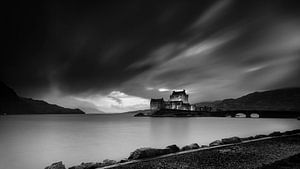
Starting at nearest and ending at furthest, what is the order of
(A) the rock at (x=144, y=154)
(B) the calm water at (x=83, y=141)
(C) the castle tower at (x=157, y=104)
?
(A) the rock at (x=144, y=154)
(B) the calm water at (x=83, y=141)
(C) the castle tower at (x=157, y=104)

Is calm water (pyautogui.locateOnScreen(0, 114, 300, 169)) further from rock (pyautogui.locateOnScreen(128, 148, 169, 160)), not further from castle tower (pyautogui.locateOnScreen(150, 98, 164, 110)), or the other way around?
castle tower (pyautogui.locateOnScreen(150, 98, 164, 110))

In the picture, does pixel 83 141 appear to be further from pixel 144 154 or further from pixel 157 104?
pixel 157 104

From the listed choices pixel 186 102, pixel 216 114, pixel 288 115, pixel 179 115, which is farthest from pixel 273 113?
pixel 186 102

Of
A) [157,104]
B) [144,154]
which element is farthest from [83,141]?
[157,104]

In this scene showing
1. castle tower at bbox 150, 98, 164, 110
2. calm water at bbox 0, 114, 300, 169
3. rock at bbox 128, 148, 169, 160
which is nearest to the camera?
rock at bbox 128, 148, 169, 160

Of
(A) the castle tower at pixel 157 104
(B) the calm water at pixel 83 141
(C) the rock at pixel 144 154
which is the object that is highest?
(A) the castle tower at pixel 157 104

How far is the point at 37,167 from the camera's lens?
15.9 metres

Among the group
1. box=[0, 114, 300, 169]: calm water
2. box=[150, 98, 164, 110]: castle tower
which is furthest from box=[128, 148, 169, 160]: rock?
box=[150, 98, 164, 110]: castle tower

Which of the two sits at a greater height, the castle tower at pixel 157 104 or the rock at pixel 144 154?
the castle tower at pixel 157 104

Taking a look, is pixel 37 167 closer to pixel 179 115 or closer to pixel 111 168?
pixel 111 168

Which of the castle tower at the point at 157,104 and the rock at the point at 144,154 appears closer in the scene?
the rock at the point at 144,154

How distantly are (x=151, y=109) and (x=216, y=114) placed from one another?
5572 cm

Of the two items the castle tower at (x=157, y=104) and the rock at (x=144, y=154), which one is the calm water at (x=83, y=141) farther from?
the castle tower at (x=157, y=104)

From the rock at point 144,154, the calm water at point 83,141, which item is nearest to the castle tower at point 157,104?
the calm water at point 83,141
